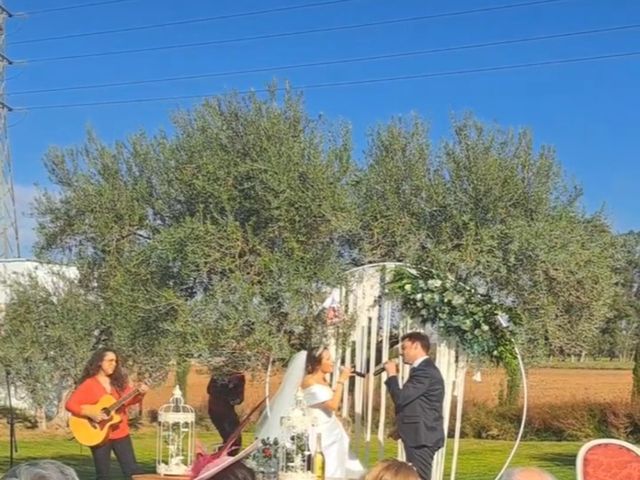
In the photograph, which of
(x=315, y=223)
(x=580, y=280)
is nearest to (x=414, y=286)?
(x=315, y=223)

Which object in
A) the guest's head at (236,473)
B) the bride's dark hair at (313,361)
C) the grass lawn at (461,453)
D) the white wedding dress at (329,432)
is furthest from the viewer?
the grass lawn at (461,453)

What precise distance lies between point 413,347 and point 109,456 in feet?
8.09

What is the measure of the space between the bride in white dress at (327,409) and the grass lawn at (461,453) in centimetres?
480

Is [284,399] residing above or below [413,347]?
below

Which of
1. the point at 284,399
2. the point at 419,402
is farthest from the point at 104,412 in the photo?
the point at 419,402

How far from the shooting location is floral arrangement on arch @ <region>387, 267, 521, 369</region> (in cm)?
792

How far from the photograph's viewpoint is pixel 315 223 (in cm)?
881

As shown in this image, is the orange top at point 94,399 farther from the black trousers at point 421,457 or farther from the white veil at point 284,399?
the black trousers at point 421,457

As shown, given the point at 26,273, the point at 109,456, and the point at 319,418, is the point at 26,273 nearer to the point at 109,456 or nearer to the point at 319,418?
the point at 109,456

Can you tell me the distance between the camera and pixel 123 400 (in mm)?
7633

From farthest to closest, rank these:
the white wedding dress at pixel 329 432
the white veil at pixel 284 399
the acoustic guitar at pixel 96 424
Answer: the acoustic guitar at pixel 96 424 < the white wedding dress at pixel 329 432 < the white veil at pixel 284 399

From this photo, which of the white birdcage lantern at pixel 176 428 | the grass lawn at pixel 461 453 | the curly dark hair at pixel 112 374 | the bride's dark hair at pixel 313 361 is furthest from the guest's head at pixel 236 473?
the grass lawn at pixel 461 453

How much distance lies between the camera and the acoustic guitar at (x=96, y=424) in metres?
Answer: 7.67

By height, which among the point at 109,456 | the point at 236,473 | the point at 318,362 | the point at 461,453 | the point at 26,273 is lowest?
the point at 461,453
